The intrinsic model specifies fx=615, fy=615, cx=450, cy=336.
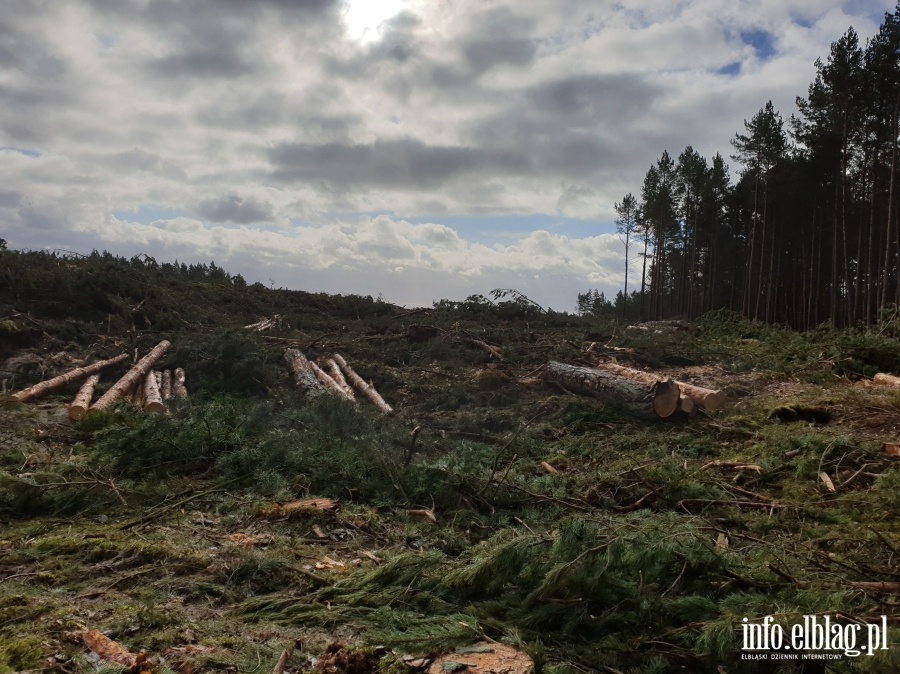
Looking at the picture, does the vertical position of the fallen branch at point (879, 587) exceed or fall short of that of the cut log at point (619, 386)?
it falls short

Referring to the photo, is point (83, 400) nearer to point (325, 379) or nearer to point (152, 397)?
point (152, 397)

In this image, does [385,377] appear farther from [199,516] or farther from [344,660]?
[344,660]

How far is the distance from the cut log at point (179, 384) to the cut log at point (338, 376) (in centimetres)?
306

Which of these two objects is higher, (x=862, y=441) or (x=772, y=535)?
(x=862, y=441)

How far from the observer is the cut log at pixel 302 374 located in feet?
39.0

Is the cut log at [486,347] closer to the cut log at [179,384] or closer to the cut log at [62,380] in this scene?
the cut log at [179,384]

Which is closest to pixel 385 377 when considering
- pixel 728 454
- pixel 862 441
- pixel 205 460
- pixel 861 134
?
pixel 205 460

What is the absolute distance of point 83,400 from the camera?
10.3 m

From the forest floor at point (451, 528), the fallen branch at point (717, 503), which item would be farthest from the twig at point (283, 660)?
the fallen branch at point (717, 503)

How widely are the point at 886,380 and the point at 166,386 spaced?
13.3 m

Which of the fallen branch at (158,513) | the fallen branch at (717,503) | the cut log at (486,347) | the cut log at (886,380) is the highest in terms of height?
the cut log at (486,347)

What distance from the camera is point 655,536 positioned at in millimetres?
3686

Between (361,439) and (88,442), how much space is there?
4.13m

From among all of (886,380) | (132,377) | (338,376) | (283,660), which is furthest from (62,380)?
(886,380)
